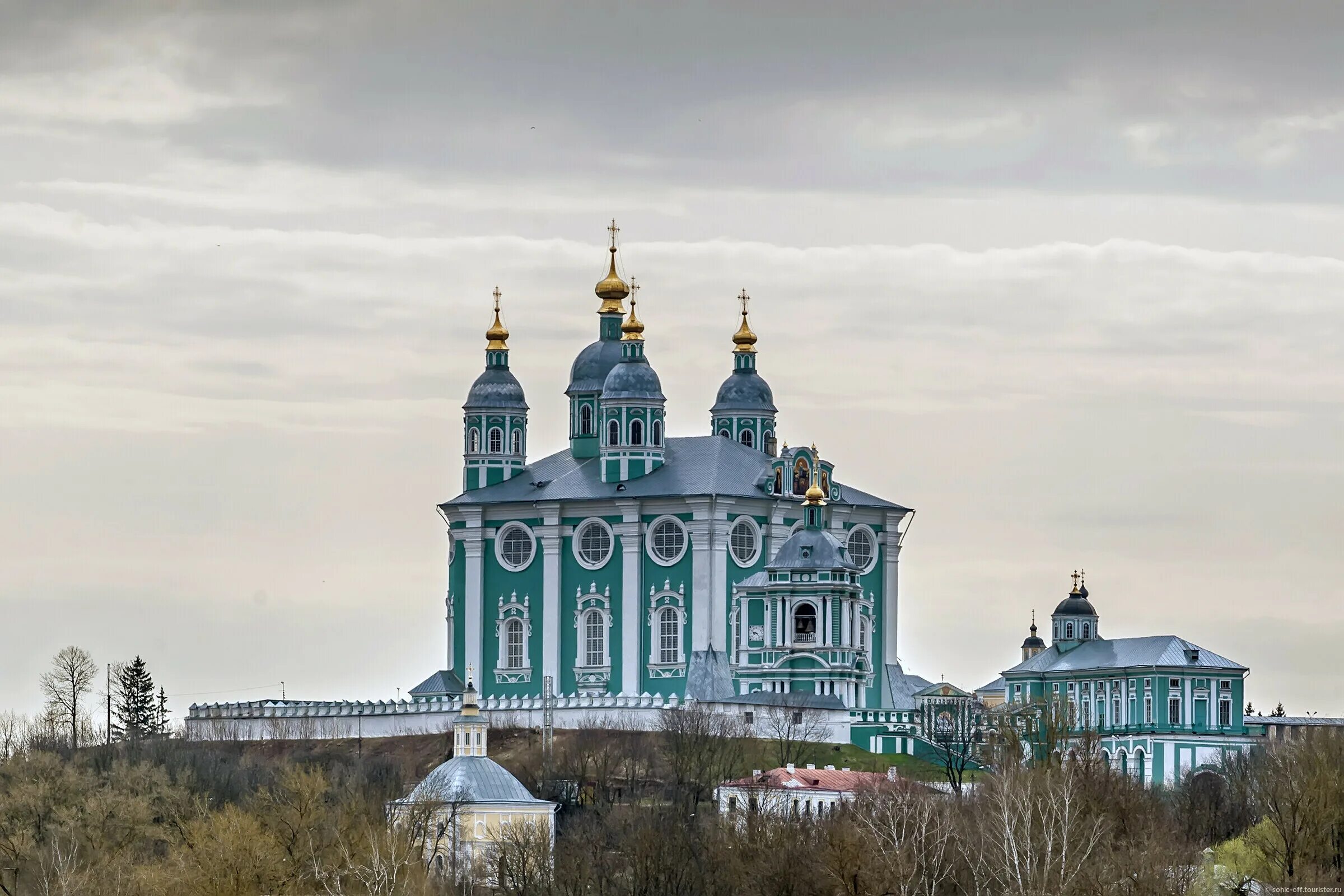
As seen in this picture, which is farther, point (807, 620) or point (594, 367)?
point (594, 367)

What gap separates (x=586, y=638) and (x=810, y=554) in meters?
6.05

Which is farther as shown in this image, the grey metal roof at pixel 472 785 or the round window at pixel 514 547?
the round window at pixel 514 547

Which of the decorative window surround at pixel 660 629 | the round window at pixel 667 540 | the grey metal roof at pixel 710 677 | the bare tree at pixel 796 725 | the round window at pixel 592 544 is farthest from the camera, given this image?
the round window at pixel 592 544

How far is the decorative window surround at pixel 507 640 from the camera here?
90.9 metres

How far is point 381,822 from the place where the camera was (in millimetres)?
72812

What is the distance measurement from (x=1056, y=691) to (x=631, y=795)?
664 inches

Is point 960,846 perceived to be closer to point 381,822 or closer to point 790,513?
point 381,822

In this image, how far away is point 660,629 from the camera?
89625 mm

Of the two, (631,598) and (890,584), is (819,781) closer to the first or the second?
(631,598)

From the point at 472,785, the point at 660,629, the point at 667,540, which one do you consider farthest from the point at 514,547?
the point at 472,785

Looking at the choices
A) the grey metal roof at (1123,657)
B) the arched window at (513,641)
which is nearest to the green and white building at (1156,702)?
the grey metal roof at (1123,657)

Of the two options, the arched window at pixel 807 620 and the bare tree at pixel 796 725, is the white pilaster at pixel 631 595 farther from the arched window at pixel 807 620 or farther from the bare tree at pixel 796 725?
the bare tree at pixel 796 725

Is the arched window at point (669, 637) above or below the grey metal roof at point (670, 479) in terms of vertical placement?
below

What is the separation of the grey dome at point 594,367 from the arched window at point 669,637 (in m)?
7.25
